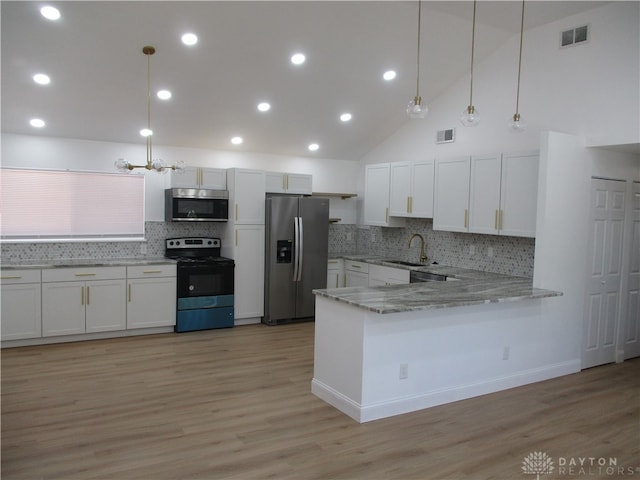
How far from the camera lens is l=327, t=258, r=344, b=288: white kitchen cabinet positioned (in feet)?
24.5

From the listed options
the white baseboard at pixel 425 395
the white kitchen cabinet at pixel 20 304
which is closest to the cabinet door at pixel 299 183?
the white kitchen cabinet at pixel 20 304

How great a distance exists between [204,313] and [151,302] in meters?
0.66

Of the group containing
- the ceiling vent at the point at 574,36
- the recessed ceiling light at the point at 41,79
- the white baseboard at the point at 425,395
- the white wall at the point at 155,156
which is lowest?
the white baseboard at the point at 425,395

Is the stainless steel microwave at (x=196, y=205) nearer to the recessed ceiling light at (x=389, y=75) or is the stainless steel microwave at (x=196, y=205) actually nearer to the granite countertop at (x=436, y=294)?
the recessed ceiling light at (x=389, y=75)

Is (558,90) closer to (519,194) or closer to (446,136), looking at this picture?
(519,194)

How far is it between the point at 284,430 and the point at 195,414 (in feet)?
2.37

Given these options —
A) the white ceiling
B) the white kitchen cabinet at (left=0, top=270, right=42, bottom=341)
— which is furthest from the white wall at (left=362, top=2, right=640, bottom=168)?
the white kitchen cabinet at (left=0, top=270, right=42, bottom=341)

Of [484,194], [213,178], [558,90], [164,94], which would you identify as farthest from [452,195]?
[164,94]

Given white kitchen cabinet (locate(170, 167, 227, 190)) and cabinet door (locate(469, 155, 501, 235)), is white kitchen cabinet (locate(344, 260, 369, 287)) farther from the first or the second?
white kitchen cabinet (locate(170, 167, 227, 190))

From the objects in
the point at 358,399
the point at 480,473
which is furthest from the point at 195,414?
the point at 480,473

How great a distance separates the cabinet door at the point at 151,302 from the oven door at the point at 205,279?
0.42 feet

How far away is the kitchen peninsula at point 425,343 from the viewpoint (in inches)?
149

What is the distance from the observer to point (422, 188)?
253 inches

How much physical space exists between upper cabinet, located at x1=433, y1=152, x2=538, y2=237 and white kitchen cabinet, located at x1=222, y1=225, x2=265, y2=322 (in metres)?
2.32
